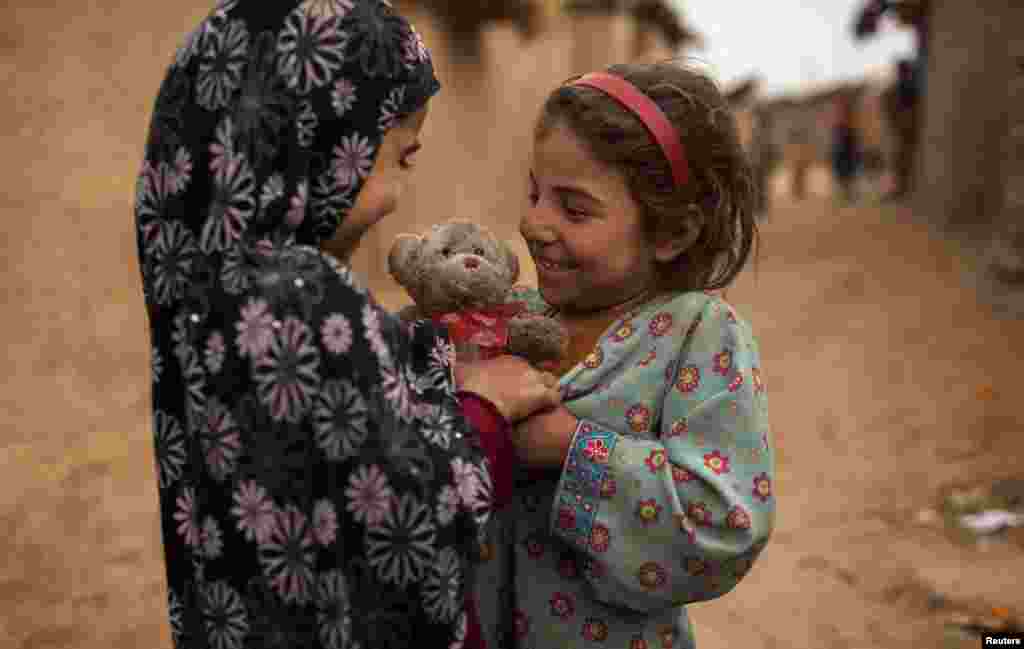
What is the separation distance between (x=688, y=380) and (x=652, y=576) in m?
0.31

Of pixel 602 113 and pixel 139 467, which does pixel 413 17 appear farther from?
pixel 602 113

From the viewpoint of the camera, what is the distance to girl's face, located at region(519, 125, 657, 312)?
4.92 ft

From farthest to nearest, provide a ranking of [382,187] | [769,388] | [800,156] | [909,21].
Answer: [800,156]
[909,21]
[769,388]
[382,187]

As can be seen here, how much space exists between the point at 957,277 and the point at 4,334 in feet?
25.3

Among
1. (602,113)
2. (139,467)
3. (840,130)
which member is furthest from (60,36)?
(840,130)

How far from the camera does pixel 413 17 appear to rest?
9258 mm

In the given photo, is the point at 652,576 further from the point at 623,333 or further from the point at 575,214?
the point at 575,214

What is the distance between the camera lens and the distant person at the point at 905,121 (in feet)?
45.4

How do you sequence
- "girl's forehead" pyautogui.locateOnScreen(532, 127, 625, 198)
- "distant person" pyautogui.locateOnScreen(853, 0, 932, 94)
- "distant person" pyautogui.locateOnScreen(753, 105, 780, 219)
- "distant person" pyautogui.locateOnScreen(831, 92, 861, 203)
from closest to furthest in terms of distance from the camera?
"girl's forehead" pyautogui.locateOnScreen(532, 127, 625, 198) → "distant person" pyautogui.locateOnScreen(853, 0, 932, 94) → "distant person" pyautogui.locateOnScreen(753, 105, 780, 219) → "distant person" pyautogui.locateOnScreen(831, 92, 861, 203)

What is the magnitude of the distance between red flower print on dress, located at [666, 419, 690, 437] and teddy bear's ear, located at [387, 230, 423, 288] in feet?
1.57

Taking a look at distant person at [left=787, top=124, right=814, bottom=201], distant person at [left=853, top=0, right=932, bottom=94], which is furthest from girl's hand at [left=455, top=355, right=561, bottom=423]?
distant person at [left=787, top=124, right=814, bottom=201]

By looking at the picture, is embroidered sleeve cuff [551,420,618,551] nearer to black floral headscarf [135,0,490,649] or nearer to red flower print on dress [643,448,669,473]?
red flower print on dress [643,448,669,473]

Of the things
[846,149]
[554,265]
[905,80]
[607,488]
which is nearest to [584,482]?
[607,488]

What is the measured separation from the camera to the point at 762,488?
143cm
